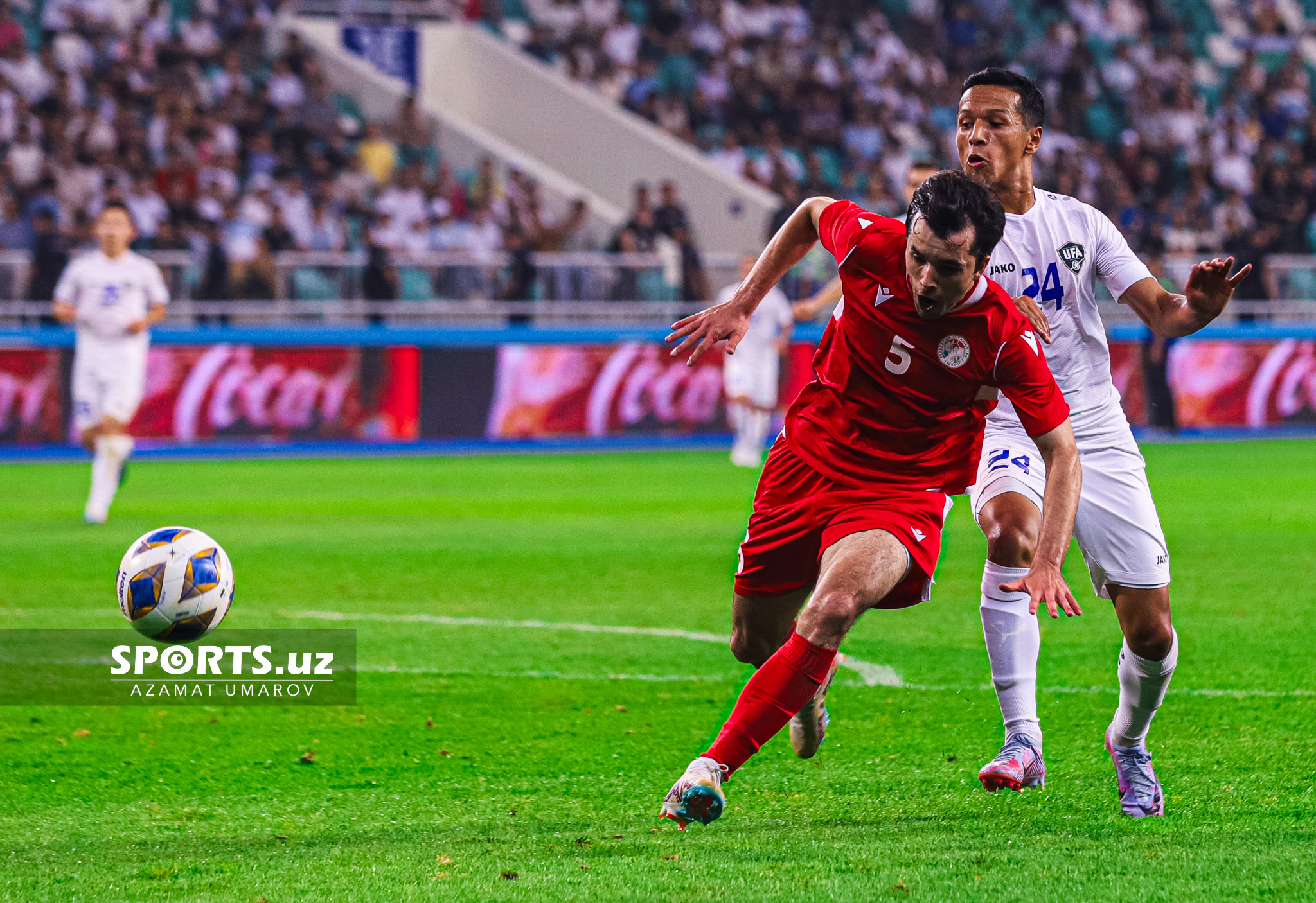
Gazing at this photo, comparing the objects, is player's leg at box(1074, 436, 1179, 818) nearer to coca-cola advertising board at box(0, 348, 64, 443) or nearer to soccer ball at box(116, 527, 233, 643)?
soccer ball at box(116, 527, 233, 643)

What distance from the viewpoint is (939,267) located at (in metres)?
4.48

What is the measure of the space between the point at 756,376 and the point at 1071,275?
12435 millimetres

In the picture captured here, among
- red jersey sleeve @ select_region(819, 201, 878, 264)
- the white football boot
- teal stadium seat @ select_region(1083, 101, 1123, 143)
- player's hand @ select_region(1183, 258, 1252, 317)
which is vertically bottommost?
the white football boot

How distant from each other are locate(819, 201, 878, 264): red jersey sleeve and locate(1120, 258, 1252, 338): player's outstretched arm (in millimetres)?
924

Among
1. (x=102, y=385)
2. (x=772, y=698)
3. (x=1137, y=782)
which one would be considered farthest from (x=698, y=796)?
(x=102, y=385)

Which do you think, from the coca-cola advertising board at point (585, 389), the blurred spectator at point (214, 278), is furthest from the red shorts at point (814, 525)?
the blurred spectator at point (214, 278)

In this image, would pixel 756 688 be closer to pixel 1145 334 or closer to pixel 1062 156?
pixel 1145 334

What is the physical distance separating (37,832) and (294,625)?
3499 mm

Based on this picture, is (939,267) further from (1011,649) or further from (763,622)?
(1011,649)

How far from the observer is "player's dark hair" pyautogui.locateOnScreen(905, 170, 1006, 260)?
442 cm

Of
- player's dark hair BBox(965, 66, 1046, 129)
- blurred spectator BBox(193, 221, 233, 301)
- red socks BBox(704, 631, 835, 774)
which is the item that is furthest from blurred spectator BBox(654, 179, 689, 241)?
red socks BBox(704, 631, 835, 774)

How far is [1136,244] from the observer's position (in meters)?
23.0

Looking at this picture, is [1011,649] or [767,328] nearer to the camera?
[1011,649]

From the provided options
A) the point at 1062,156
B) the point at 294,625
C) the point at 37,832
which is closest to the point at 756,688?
the point at 37,832
